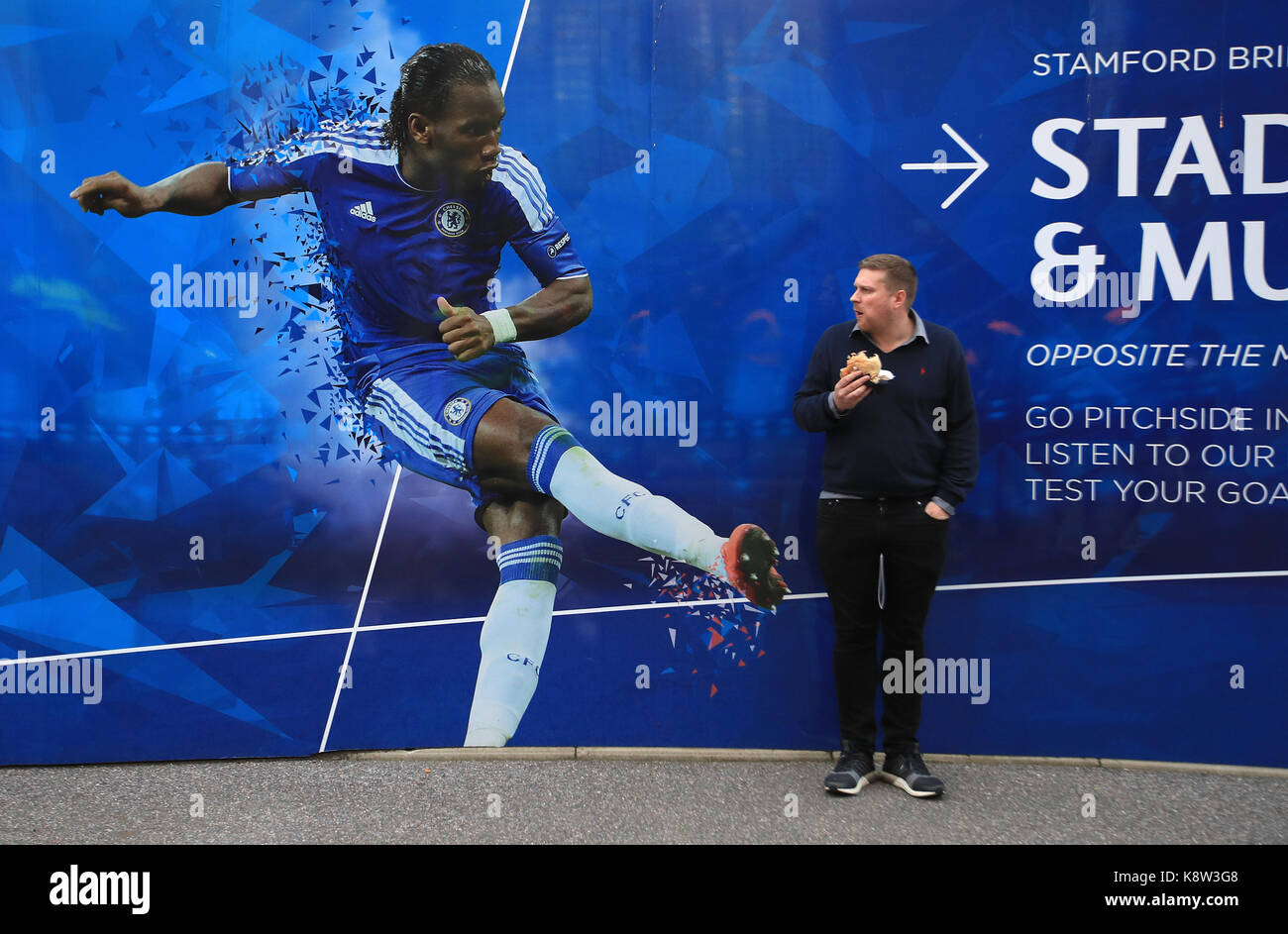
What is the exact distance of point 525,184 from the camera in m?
3.82

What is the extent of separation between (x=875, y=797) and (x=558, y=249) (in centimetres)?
249

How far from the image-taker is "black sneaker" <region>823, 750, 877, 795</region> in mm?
3494

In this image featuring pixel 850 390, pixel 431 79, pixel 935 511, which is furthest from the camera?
pixel 431 79

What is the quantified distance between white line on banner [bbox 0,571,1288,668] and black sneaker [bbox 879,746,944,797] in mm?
690

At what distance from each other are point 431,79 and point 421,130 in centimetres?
20

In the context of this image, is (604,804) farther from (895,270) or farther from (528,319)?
(895,270)

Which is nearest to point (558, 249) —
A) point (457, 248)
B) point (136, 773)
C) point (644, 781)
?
point (457, 248)

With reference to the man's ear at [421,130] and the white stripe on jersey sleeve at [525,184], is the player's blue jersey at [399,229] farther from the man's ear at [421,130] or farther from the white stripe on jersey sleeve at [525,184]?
the man's ear at [421,130]

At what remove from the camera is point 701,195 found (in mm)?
3830

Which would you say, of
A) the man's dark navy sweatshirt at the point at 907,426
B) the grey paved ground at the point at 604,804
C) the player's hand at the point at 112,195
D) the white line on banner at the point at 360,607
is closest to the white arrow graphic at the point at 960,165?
the man's dark navy sweatshirt at the point at 907,426

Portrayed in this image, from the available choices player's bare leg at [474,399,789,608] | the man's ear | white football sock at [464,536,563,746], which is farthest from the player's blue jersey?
white football sock at [464,536,563,746]

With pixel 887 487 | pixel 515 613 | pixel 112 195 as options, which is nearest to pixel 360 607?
pixel 515 613

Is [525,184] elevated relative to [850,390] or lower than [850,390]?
elevated

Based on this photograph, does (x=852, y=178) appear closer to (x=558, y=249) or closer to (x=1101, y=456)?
(x=558, y=249)
